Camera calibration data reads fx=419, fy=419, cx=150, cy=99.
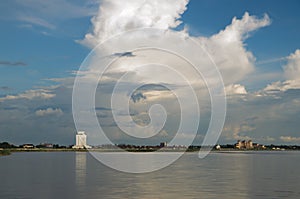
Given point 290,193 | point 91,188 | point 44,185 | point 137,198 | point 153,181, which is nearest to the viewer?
point 137,198

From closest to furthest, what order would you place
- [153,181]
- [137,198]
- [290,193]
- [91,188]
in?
[137,198], [290,193], [91,188], [153,181]

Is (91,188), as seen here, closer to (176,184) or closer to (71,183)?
(71,183)

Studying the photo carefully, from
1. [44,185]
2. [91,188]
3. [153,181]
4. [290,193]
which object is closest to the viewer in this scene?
[290,193]

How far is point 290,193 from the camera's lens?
33.2 metres

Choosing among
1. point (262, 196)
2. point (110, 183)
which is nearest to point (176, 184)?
point (110, 183)

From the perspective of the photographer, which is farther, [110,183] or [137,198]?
[110,183]

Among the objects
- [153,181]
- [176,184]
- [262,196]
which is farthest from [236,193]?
[153,181]

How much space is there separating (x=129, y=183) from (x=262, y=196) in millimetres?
13504

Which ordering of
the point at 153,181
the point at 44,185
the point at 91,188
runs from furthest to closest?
the point at 153,181
the point at 44,185
the point at 91,188

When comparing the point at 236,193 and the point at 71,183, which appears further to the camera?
the point at 71,183

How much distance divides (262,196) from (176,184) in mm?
9518

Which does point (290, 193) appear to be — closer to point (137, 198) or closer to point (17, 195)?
point (137, 198)

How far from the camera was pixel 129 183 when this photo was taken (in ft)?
132

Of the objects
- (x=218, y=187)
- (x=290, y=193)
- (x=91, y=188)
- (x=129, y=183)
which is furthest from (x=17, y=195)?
(x=290, y=193)
